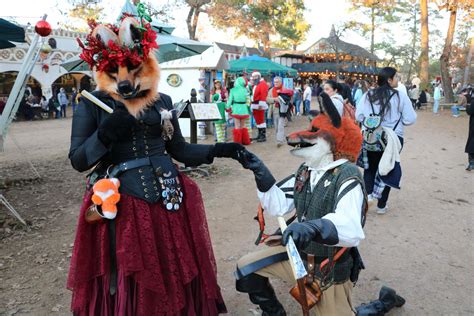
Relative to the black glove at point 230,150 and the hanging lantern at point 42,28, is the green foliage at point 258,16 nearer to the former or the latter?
the hanging lantern at point 42,28

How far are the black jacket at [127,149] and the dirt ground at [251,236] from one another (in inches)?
53.0

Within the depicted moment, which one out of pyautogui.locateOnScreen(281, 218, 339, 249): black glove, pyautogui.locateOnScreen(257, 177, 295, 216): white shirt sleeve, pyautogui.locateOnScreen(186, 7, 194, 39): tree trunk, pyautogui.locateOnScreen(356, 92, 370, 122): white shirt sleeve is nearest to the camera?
pyautogui.locateOnScreen(281, 218, 339, 249): black glove

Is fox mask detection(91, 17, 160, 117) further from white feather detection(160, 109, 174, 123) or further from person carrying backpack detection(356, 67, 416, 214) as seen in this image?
person carrying backpack detection(356, 67, 416, 214)

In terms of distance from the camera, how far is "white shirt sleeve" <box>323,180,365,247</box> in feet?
6.05

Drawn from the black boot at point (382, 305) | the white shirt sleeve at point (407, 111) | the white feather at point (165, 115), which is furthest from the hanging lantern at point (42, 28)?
the black boot at point (382, 305)

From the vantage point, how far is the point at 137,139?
2014mm

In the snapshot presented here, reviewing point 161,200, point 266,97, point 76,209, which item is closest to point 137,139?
point 161,200

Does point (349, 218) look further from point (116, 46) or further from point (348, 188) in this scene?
point (116, 46)

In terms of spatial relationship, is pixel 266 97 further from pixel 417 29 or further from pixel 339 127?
pixel 417 29

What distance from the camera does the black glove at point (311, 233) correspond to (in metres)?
1.69

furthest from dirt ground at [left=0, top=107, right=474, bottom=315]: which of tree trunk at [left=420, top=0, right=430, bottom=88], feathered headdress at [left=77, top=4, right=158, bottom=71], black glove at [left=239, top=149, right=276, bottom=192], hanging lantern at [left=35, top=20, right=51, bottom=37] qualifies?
tree trunk at [left=420, top=0, right=430, bottom=88]

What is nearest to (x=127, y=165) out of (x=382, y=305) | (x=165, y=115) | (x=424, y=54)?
(x=165, y=115)

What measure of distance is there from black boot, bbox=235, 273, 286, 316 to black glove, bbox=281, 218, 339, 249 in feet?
2.03

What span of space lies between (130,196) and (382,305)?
1883mm
